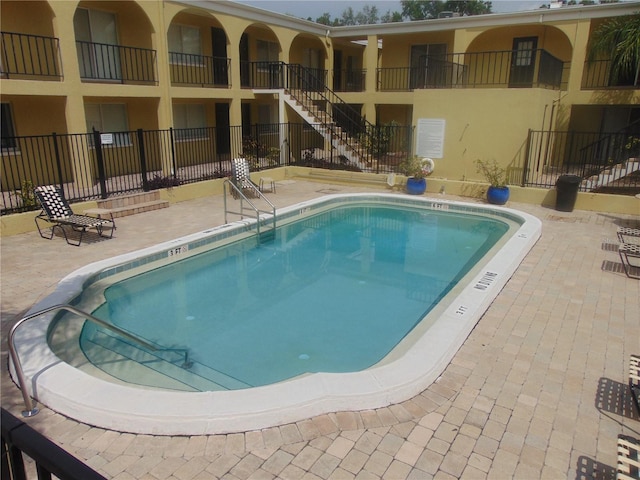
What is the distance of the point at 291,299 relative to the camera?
815 cm

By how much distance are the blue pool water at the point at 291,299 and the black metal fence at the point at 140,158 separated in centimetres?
460

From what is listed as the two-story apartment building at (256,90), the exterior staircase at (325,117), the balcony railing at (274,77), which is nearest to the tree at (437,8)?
the two-story apartment building at (256,90)

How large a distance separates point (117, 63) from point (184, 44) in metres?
3.34

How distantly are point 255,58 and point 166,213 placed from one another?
12037mm

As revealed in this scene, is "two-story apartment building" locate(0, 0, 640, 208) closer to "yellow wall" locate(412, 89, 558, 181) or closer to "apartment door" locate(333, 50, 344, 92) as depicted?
"yellow wall" locate(412, 89, 558, 181)

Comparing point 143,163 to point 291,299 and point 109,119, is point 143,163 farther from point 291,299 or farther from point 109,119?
point 291,299

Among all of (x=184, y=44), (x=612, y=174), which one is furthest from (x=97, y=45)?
(x=612, y=174)

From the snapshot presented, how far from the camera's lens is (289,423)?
13.6ft

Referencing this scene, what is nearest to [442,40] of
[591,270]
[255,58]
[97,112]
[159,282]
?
[255,58]

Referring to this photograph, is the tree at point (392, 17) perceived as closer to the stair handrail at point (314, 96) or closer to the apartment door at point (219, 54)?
the stair handrail at point (314, 96)

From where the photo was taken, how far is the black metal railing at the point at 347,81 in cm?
2491

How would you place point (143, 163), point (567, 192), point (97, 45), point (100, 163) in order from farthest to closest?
point (97, 45) → point (143, 163) → point (567, 192) → point (100, 163)

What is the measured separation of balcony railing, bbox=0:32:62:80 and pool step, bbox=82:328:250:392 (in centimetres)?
984

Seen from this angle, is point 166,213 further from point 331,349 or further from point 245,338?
point 331,349
